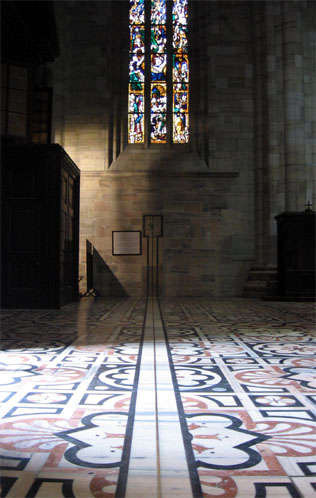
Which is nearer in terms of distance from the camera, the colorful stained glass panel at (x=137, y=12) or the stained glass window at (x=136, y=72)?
the stained glass window at (x=136, y=72)

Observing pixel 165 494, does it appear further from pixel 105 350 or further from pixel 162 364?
pixel 105 350

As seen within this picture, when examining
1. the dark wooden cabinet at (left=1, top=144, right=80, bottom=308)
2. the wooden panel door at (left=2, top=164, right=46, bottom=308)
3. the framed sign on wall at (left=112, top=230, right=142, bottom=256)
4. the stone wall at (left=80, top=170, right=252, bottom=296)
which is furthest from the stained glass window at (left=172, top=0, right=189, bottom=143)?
the wooden panel door at (left=2, top=164, right=46, bottom=308)

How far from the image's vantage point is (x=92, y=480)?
137 centimetres

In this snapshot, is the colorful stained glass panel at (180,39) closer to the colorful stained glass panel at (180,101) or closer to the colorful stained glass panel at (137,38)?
the colorful stained glass panel at (137,38)

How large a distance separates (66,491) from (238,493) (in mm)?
477

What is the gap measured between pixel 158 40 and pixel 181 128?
104 inches

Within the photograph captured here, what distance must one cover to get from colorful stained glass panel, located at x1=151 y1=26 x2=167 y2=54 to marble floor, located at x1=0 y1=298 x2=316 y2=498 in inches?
439

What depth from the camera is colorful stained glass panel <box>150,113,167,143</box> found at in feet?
43.0

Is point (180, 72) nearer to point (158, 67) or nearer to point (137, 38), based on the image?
point (158, 67)

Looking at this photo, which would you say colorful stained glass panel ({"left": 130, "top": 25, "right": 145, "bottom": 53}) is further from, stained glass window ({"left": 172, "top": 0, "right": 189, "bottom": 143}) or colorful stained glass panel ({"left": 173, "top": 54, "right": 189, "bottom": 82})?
colorful stained glass panel ({"left": 173, "top": 54, "right": 189, "bottom": 82})

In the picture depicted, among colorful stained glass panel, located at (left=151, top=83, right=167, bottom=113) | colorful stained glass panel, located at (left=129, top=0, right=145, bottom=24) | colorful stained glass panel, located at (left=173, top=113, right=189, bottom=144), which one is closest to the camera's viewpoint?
colorful stained glass panel, located at (left=173, top=113, right=189, bottom=144)

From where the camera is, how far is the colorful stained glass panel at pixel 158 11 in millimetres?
13336

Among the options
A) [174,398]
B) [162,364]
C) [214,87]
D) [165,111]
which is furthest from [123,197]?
[174,398]

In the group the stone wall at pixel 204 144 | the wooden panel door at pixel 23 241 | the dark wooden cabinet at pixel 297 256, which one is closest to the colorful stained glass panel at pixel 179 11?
the stone wall at pixel 204 144
